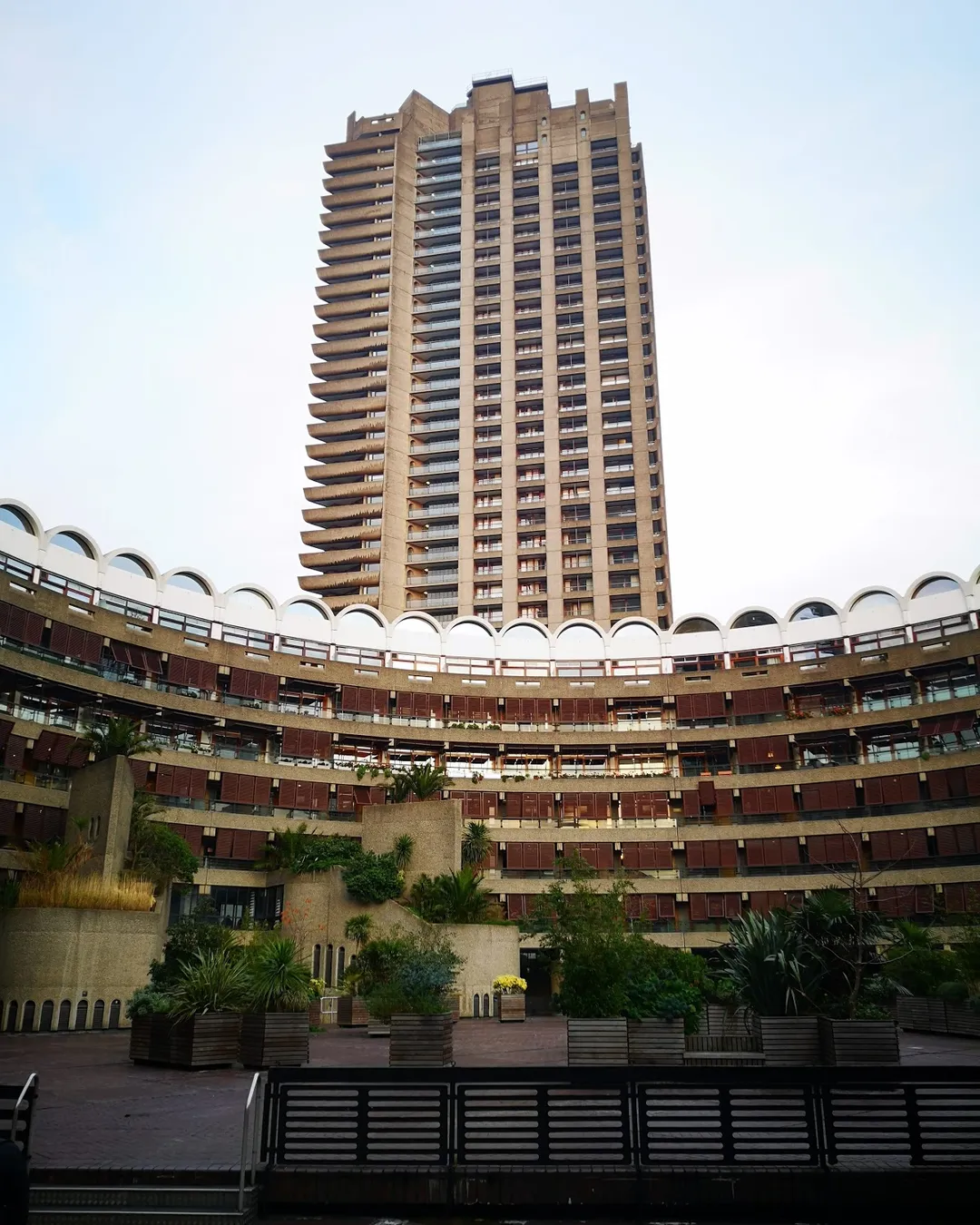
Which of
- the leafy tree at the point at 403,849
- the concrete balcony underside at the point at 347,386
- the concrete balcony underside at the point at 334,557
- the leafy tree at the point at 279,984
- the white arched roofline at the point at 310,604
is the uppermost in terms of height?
the concrete balcony underside at the point at 347,386

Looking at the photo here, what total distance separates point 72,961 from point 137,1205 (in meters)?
18.3

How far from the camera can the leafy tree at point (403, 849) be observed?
127 ft

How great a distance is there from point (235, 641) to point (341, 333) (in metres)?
56.0

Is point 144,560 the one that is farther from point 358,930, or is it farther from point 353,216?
point 353,216

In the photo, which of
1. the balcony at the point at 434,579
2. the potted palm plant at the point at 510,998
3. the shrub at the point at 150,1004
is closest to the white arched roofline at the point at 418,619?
the potted palm plant at the point at 510,998

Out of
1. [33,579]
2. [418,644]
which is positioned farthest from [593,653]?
[33,579]

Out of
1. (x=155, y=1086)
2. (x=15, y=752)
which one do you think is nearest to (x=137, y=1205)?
(x=155, y=1086)

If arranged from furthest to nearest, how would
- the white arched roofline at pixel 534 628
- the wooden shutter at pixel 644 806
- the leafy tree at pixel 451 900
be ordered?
the white arched roofline at pixel 534 628, the wooden shutter at pixel 644 806, the leafy tree at pixel 451 900

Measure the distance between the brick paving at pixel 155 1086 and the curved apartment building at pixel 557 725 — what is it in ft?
65.4

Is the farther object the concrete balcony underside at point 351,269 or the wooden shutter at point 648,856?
the concrete balcony underside at point 351,269

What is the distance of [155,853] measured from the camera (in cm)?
3459

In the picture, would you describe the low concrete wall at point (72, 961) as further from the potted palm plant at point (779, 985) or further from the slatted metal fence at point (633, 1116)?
the slatted metal fence at point (633, 1116)

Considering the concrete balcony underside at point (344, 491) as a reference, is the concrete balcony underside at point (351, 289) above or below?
above

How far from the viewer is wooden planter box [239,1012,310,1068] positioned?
15867 mm
